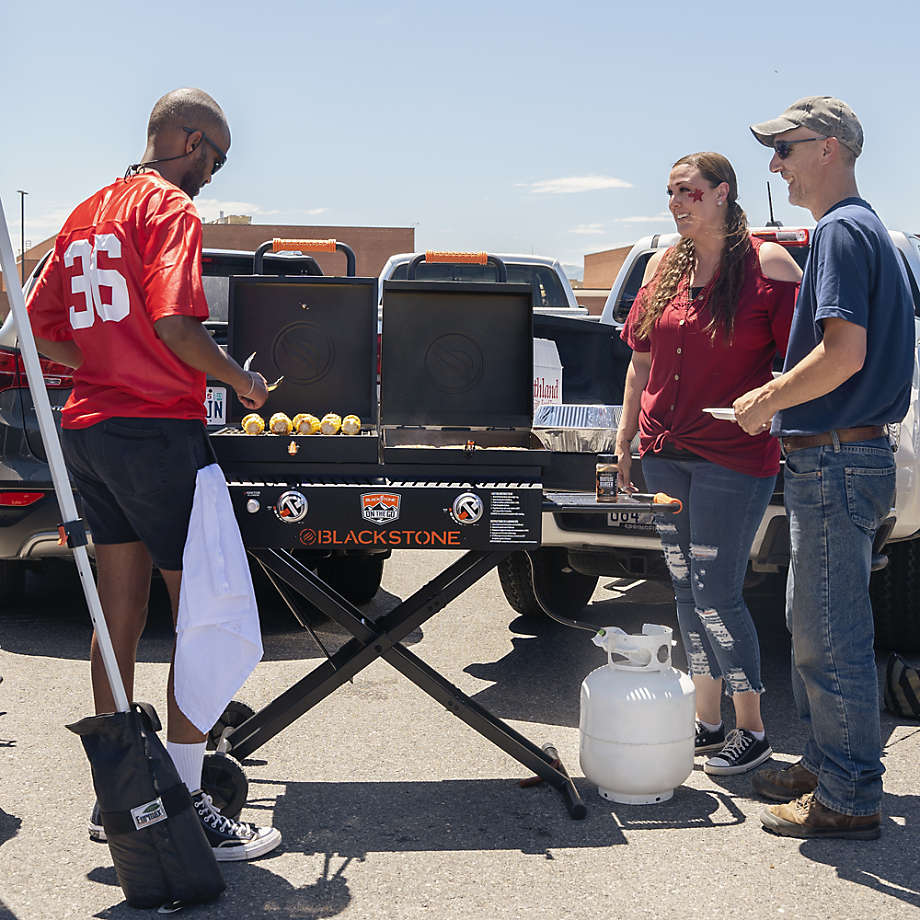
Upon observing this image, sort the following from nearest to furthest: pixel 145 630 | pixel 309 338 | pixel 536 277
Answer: pixel 309 338
pixel 145 630
pixel 536 277

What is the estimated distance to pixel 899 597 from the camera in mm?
5410

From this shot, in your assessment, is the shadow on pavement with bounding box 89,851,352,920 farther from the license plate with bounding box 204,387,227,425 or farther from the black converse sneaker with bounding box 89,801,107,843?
the license plate with bounding box 204,387,227,425

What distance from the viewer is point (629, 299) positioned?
6.77 meters

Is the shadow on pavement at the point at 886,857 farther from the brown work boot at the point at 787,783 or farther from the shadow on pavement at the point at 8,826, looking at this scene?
the shadow on pavement at the point at 8,826

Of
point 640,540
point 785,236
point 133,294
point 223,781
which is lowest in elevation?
point 223,781

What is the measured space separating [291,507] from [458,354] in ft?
3.06

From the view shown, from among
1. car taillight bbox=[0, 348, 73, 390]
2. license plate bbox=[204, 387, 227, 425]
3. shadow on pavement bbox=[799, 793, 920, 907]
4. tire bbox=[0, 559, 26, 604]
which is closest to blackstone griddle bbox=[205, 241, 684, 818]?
shadow on pavement bbox=[799, 793, 920, 907]

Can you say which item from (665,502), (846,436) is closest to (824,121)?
(846,436)

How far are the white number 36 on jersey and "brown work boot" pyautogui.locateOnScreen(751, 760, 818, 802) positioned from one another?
8.27 feet

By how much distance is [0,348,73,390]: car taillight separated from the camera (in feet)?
17.6

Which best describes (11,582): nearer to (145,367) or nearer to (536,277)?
(145,367)

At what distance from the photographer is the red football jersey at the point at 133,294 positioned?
10.5 feet

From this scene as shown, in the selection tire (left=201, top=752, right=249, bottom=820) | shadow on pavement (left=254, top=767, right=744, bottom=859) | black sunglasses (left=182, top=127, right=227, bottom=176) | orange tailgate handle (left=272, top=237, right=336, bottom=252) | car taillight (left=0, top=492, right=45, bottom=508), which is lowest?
shadow on pavement (left=254, top=767, right=744, bottom=859)

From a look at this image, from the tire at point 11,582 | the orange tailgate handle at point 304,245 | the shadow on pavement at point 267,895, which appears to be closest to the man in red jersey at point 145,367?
the shadow on pavement at point 267,895
